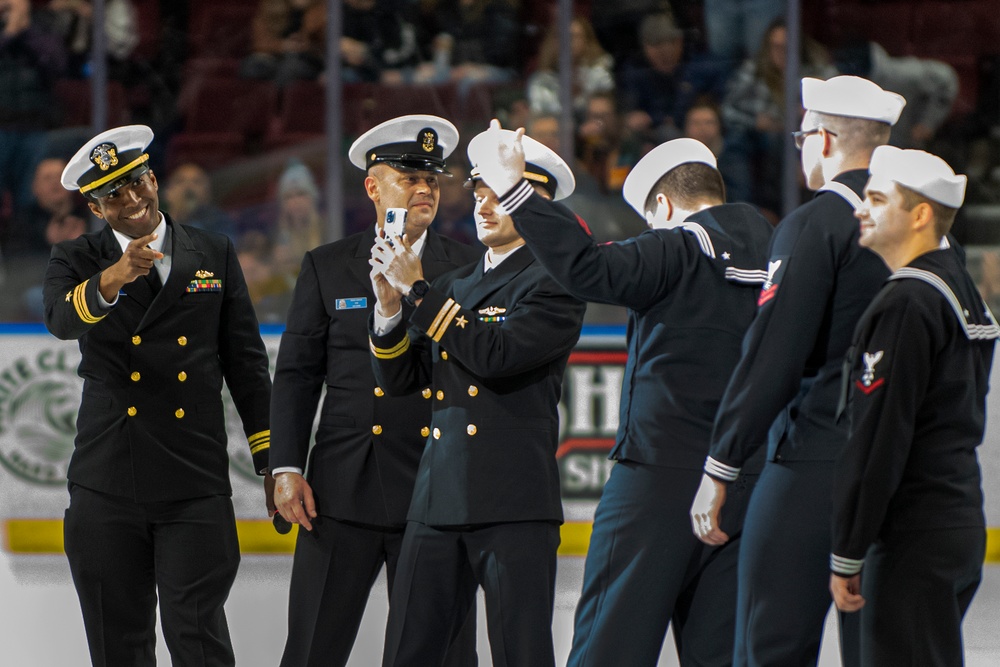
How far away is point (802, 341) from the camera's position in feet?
10.5

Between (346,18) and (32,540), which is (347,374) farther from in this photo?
(346,18)

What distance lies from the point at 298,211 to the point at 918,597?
3783mm

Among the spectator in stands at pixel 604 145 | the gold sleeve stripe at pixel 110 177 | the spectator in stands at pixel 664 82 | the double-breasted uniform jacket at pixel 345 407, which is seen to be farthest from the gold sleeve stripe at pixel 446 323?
the spectator in stands at pixel 664 82

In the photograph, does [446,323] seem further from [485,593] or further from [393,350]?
[485,593]

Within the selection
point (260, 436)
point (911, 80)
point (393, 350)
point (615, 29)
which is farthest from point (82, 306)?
point (911, 80)

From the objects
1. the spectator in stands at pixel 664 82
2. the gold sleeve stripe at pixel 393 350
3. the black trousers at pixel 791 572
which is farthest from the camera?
the spectator in stands at pixel 664 82

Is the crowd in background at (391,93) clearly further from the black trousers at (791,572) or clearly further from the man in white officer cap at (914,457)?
the man in white officer cap at (914,457)

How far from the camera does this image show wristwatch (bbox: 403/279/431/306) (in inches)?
143

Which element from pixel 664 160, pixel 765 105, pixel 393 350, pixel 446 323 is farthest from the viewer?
pixel 765 105

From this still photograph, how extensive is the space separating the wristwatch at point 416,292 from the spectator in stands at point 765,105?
2671 mm

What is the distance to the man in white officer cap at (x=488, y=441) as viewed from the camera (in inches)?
141

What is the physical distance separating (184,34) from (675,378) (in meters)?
3.43

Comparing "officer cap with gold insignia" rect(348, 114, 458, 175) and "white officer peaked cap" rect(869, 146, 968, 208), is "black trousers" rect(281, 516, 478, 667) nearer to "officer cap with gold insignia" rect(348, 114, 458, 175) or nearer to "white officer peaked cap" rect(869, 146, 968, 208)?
"officer cap with gold insignia" rect(348, 114, 458, 175)

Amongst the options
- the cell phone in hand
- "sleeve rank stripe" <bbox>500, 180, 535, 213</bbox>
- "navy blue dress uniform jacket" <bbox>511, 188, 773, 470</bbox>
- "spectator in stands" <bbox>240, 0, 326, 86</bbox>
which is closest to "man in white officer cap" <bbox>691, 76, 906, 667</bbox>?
"navy blue dress uniform jacket" <bbox>511, 188, 773, 470</bbox>
